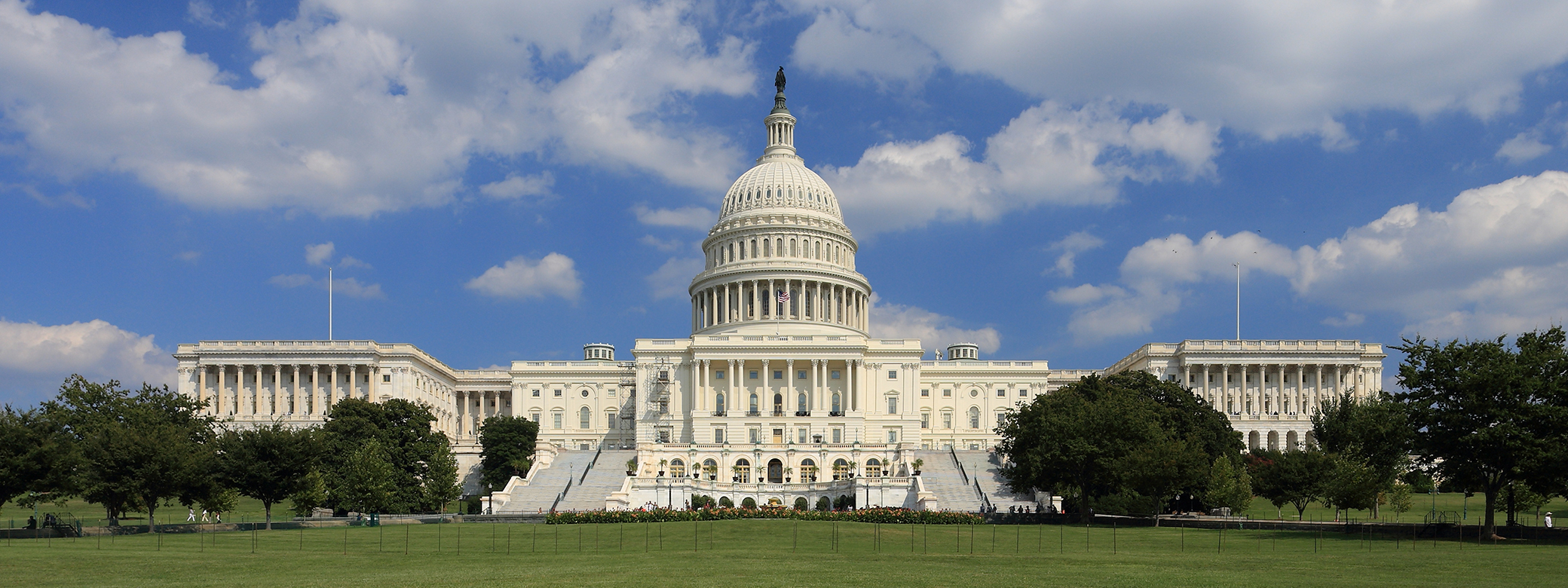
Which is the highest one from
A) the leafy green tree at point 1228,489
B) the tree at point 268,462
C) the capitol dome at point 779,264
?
the capitol dome at point 779,264

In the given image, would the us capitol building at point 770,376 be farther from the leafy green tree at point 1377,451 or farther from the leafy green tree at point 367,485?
the leafy green tree at point 1377,451

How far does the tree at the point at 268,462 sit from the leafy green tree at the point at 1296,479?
2245 inches

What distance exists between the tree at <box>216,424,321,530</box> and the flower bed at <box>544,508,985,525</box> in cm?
1438

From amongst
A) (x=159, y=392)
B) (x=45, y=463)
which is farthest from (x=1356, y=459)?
(x=159, y=392)

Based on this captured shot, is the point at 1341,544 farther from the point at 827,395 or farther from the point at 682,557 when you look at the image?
the point at 827,395

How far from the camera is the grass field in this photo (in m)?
35.9

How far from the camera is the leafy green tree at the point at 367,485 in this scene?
2876 inches

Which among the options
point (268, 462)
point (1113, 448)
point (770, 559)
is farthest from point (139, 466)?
point (1113, 448)

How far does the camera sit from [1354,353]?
13738cm

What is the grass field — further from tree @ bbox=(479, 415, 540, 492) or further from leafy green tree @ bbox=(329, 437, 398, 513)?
tree @ bbox=(479, 415, 540, 492)

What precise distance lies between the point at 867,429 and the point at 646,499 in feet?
134

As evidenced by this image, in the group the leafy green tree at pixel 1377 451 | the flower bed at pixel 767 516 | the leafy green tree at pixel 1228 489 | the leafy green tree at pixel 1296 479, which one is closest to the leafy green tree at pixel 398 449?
the flower bed at pixel 767 516

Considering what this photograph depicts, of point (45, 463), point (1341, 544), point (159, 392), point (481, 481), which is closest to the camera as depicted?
point (1341, 544)

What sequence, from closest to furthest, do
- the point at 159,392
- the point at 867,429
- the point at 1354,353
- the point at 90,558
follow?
the point at 90,558 < the point at 159,392 < the point at 867,429 < the point at 1354,353
